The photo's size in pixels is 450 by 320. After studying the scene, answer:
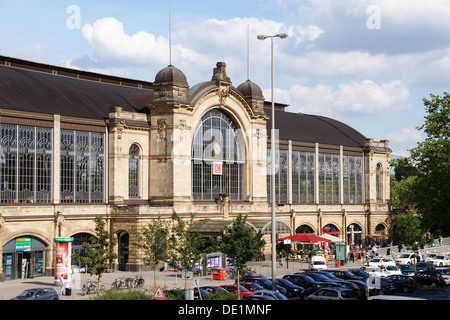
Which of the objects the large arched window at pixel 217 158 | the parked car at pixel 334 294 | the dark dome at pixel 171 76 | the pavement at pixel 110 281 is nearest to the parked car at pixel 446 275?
the pavement at pixel 110 281

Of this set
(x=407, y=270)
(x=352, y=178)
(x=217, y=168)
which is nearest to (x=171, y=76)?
(x=217, y=168)

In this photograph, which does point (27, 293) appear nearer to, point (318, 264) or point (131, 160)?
point (131, 160)

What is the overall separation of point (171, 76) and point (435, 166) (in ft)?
86.3

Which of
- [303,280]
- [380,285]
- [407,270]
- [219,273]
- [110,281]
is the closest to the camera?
[380,285]

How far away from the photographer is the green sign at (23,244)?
53594mm

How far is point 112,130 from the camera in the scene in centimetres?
6238

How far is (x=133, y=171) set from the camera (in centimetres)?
6512

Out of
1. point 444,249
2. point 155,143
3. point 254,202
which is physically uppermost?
point 155,143

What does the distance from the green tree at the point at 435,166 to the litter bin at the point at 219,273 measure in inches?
710

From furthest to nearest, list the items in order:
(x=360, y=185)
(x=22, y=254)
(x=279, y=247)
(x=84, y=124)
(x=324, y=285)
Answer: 1. (x=360, y=185)
2. (x=279, y=247)
3. (x=84, y=124)
4. (x=22, y=254)
5. (x=324, y=285)

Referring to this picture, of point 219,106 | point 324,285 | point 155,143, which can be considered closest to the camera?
point 324,285
